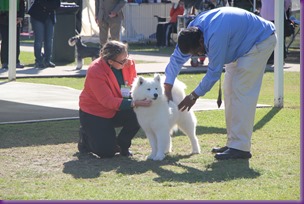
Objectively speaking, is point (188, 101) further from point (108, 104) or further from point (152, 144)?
point (108, 104)

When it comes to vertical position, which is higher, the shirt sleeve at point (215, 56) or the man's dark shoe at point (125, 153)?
the shirt sleeve at point (215, 56)

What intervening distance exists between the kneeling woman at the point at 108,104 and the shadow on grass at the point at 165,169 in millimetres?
176

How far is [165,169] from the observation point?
7895 mm

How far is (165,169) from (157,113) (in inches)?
24.5

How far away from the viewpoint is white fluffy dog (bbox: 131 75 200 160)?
26.7 ft

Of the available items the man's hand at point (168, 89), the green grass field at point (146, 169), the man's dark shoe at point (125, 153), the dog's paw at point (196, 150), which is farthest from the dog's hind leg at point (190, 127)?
the man's dark shoe at point (125, 153)

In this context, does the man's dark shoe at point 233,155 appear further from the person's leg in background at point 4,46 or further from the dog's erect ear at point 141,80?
the person's leg in background at point 4,46

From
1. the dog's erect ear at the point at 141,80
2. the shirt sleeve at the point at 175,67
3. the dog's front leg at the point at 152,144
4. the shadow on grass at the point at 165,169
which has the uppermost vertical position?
the shirt sleeve at the point at 175,67

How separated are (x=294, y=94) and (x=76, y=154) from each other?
6.27 metres

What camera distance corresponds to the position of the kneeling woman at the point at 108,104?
27.6ft

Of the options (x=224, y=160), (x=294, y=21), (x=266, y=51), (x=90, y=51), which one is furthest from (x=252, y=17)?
(x=294, y=21)

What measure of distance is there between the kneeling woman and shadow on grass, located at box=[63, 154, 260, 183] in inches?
6.9

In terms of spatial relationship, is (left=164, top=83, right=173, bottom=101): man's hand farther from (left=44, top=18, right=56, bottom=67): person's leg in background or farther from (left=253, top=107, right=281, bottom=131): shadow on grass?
(left=44, top=18, right=56, bottom=67): person's leg in background

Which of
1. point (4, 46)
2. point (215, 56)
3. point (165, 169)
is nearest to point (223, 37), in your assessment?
point (215, 56)
